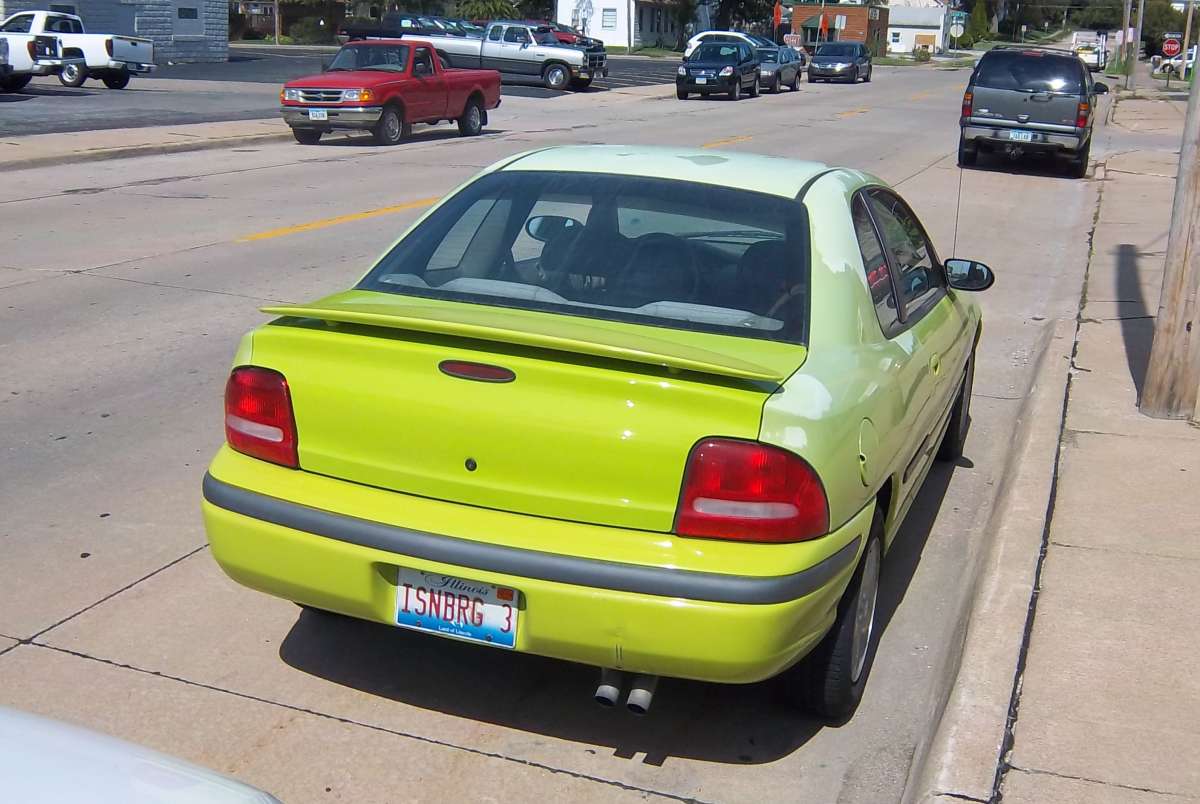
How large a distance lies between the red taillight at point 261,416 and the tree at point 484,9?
76.8m

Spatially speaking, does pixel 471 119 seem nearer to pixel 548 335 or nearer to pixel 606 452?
pixel 548 335

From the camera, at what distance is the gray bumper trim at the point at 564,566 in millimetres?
3492

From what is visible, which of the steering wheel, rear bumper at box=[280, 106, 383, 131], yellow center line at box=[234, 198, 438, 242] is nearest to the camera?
the steering wheel

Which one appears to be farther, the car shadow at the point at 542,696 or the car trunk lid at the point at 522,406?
the car shadow at the point at 542,696

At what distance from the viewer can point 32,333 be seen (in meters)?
8.59

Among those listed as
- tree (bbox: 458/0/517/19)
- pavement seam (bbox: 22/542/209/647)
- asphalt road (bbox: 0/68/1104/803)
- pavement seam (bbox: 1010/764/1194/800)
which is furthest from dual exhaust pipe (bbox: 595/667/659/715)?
tree (bbox: 458/0/517/19)

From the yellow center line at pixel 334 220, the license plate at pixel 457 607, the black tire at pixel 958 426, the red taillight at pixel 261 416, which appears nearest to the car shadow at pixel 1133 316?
the black tire at pixel 958 426

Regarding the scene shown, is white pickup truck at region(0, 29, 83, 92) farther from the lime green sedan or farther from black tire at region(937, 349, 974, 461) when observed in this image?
the lime green sedan

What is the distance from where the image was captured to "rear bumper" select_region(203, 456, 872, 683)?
349cm

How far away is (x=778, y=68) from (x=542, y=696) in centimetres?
4094

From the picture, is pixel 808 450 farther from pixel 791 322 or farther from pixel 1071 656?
pixel 1071 656

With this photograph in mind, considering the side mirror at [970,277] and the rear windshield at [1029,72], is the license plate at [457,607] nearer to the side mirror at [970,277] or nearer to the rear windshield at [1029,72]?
the side mirror at [970,277]

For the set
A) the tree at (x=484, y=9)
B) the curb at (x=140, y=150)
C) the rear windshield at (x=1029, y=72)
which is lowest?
the curb at (x=140, y=150)

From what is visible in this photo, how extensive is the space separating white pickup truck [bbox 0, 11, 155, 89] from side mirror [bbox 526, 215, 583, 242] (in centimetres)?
2959
